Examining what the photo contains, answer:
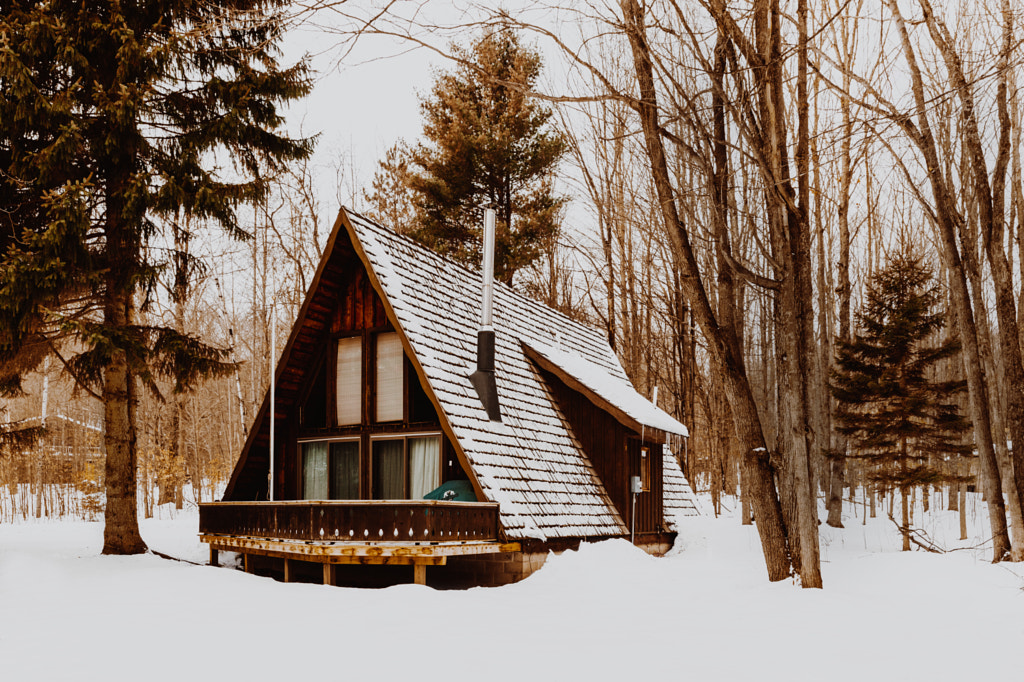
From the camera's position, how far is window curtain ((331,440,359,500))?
43.9 feet

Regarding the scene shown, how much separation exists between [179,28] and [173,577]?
9.48 metres

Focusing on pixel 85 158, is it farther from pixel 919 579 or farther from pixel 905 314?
pixel 905 314

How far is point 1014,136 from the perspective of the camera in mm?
17828

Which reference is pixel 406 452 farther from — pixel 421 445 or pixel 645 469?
pixel 645 469

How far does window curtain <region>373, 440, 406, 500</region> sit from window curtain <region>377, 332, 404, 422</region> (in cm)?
45

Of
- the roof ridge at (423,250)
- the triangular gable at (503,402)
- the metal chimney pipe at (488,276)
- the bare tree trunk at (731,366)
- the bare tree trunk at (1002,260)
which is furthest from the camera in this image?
the roof ridge at (423,250)

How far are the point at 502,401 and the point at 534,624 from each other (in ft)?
17.1

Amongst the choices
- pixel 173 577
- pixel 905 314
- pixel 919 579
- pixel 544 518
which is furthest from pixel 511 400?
pixel 905 314

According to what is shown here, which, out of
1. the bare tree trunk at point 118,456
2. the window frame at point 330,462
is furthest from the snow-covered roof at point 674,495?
the bare tree trunk at point 118,456

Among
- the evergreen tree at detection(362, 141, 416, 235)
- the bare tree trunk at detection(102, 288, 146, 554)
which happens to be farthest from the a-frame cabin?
the evergreen tree at detection(362, 141, 416, 235)

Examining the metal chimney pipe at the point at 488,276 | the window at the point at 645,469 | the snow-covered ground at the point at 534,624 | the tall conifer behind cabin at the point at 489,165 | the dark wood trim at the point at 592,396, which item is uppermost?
the tall conifer behind cabin at the point at 489,165

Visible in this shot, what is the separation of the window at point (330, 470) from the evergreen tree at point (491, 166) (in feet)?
37.0

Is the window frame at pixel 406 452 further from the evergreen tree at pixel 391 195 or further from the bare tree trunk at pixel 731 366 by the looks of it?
the evergreen tree at pixel 391 195

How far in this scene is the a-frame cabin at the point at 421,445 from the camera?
10594mm
